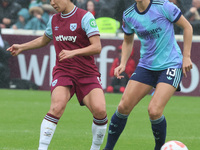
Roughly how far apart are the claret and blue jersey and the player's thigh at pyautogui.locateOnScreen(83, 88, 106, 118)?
0.76 metres

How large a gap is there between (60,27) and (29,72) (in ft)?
30.5

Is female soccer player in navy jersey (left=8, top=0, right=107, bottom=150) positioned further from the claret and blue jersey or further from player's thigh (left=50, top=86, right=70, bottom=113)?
the claret and blue jersey

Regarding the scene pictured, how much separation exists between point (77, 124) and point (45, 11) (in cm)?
846

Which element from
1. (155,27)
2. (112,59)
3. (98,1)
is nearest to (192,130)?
(155,27)

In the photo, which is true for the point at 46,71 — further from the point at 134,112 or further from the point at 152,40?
the point at 152,40

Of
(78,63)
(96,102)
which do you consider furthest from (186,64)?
(78,63)

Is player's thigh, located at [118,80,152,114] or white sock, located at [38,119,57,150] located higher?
player's thigh, located at [118,80,152,114]

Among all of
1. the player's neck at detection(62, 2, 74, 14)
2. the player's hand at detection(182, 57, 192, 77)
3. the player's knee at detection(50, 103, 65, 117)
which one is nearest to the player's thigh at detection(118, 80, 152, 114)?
the player's hand at detection(182, 57, 192, 77)

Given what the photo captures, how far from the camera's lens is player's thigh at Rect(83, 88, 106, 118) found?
7059 mm

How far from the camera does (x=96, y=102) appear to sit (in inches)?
278

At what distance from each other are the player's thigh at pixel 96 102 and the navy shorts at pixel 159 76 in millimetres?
576

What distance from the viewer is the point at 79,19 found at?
720cm

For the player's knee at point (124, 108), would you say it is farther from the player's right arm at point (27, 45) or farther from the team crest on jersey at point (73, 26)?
the player's right arm at point (27, 45)

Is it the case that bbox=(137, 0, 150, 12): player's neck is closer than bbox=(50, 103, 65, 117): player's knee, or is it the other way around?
bbox=(50, 103, 65, 117): player's knee
